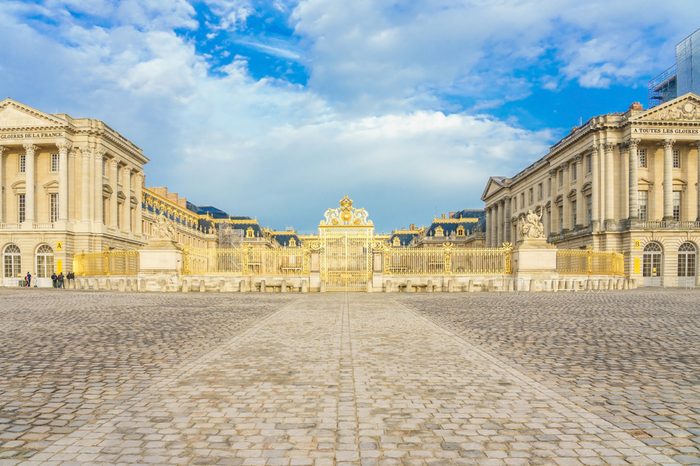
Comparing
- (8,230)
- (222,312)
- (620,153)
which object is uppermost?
(620,153)

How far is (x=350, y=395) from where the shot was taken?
595cm

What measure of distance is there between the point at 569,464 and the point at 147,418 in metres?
3.77

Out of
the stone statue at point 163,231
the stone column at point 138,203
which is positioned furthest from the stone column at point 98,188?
the stone statue at point 163,231

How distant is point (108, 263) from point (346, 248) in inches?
580

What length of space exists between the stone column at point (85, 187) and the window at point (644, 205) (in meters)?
50.3

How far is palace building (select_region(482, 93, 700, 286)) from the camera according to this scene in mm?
45750

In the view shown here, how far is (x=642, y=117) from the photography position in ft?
155

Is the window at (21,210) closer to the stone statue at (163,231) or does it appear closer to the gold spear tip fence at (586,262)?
the stone statue at (163,231)

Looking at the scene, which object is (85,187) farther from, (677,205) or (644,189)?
(677,205)

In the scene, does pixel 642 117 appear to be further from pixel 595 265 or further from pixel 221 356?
pixel 221 356

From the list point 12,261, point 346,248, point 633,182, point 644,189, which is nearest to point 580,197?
point 644,189

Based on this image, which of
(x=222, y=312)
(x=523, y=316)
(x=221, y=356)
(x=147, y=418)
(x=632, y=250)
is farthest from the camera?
(x=632, y=250)

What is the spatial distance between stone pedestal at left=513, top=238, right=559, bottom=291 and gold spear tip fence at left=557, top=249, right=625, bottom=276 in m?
2.26

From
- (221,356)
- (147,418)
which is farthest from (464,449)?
(221,356)
